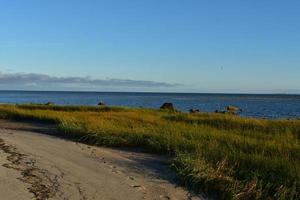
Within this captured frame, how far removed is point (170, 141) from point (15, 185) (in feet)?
21.8

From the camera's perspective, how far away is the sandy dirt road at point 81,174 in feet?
33.3

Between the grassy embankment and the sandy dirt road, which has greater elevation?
the grassy embankment

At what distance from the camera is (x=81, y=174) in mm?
11992

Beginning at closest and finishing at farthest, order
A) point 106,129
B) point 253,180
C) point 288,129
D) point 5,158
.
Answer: point 253,180 → point 5,158 → point 106,129 → point 288,129

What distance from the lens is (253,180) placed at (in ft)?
35.6

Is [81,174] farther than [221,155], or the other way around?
[221,155]

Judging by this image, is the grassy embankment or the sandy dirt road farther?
the grassy embankment

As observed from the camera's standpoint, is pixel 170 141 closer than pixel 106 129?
Yes

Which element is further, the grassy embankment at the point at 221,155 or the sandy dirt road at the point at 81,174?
the grassy embankment at the point at 221,155

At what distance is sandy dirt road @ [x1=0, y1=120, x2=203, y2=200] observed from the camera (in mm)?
10141

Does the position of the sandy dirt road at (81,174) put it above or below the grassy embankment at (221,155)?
below

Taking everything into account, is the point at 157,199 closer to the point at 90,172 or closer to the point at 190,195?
the point at 190,195

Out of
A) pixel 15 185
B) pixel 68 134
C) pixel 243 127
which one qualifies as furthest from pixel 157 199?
pixel 243 127

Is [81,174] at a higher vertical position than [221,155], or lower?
lower
